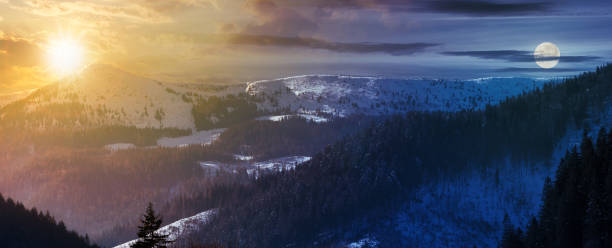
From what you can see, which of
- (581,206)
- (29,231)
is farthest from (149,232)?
(29,231)

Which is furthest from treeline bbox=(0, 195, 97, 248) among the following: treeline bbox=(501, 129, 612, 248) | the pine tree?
treeline bbox=(501, 129, 612, 248)

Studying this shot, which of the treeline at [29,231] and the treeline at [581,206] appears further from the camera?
the treeline at [29,231]

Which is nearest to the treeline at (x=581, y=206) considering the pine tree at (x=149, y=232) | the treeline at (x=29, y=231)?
the pine tree at (x=149, y=232)

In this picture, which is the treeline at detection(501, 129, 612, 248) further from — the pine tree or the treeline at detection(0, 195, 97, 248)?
the treeline at detection(0, 195, 97, 248)

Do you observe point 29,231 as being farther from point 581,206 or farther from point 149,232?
point 581,206

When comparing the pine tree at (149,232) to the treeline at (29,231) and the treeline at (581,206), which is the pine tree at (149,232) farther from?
the treeline at (29,231)
